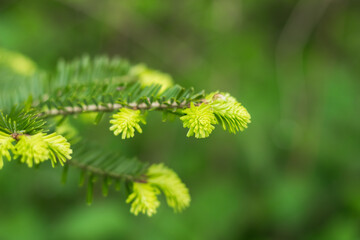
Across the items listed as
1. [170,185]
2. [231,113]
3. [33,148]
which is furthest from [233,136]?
[33,148]

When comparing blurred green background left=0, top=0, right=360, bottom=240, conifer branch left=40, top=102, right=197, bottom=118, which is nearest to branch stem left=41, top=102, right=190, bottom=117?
conifer branch left=40, top=102, right=197, bottom=118

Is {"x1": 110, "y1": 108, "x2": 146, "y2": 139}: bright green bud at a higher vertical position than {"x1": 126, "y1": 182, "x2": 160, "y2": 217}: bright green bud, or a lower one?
higher

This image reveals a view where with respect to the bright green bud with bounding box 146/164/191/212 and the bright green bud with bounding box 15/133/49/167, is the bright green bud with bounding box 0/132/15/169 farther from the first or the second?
the bright green bud with bounding box 146/164/191/212

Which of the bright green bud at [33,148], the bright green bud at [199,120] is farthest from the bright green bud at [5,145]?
the bright green bud at [199,120]

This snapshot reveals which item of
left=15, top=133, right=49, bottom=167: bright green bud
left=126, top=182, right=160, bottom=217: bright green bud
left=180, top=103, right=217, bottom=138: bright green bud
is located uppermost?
left=180, top=103, right=217, bottom=138: bright green bud

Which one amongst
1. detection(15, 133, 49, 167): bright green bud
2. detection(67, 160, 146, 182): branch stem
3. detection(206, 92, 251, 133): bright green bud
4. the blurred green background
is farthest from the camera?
the blurred green background

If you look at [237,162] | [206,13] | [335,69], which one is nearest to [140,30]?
[206,13]
